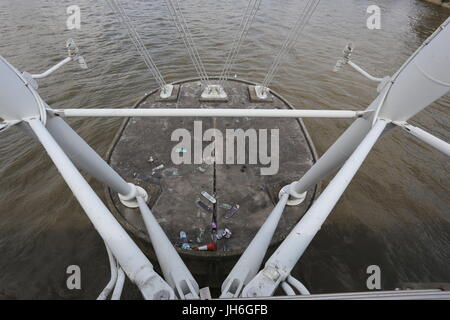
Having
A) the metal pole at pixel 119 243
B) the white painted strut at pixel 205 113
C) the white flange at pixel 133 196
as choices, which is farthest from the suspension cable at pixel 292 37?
the white flange at pixel 133 196

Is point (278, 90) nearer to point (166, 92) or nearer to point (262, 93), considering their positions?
point (262, 93)

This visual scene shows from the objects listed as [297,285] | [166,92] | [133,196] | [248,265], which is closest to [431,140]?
[297,285]

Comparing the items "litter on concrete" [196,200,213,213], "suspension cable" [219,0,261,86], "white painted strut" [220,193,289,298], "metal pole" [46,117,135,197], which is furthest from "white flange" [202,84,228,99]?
"white painted strut" [220,193,289,298]

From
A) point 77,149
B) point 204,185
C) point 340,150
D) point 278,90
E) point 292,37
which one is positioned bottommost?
point 77,149

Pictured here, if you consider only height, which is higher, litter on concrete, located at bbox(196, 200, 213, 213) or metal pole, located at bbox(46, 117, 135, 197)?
litter on concrete, located at bbox(196, 200, 213, 213)

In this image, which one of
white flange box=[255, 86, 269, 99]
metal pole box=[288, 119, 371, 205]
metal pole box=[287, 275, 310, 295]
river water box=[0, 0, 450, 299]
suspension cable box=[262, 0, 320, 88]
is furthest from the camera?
white flange box=[255, 86, 269, 99]

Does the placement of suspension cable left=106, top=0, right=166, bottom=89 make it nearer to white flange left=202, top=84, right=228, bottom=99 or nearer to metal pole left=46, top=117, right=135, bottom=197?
white flange left=202, top=84, right=228, bottom=99
